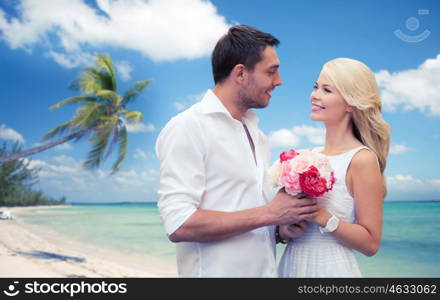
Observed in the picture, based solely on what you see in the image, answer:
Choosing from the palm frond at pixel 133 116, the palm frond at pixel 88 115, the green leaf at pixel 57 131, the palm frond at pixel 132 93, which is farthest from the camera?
the palm frond at pixel 132 93

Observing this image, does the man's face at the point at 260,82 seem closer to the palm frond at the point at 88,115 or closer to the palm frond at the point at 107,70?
the palm frond at the point at 88,115

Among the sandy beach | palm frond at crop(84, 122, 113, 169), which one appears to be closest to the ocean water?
the sandy beach

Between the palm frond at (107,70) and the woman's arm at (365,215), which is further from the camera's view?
the palm frond at (107,70)

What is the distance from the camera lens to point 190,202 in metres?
2.56

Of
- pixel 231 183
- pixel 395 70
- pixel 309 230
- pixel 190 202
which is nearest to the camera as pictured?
pixel 190 202

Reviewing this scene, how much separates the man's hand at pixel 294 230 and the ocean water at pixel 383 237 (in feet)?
47.8

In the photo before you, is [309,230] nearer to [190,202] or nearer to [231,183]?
[231,183]

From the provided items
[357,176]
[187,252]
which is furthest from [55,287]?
[357,176]

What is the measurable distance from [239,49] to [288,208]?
992 mm

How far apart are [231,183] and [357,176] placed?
2.34 feet

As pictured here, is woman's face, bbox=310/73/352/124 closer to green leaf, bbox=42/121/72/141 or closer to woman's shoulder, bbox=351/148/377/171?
woman's shoulder, bbox=351/148/377/171

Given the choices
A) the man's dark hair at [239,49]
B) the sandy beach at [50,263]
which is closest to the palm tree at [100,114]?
the sandy beach at [50,263]

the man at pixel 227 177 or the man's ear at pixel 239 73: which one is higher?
the man's ear at pixel 239 73

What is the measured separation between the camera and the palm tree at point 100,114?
15.6m
